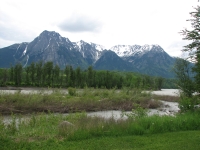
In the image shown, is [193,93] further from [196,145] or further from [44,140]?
[44,140]

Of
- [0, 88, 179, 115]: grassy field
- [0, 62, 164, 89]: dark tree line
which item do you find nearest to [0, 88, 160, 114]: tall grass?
[0, 88, 179, 115]: grassy field

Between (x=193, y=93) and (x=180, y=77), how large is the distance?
210cm

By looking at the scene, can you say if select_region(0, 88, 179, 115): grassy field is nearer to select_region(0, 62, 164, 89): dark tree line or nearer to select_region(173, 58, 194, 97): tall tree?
select_region(173, 58, 194, 97): tall tree

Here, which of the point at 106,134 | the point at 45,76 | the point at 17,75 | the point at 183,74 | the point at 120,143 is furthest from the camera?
the point at 45,76

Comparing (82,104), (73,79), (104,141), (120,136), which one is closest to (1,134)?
(104,141)

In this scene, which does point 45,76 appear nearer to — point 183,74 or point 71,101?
point 71,101

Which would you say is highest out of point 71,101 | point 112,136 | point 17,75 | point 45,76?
point 17,75

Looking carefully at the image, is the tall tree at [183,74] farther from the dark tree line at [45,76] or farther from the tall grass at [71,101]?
the dark tree line at [45,76]

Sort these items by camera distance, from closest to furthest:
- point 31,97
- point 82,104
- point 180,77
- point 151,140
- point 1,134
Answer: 1. point 1,134
2. point 151,140
3. point 180,77
4. point 31,97
5. point 82,104

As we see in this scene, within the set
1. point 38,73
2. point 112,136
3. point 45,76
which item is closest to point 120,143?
point 112,136

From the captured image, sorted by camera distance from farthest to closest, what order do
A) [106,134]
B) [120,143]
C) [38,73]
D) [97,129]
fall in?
1. [38,73]
2. [97,129]
3. [106,134]
4. [120,143]

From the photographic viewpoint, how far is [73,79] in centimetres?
8794

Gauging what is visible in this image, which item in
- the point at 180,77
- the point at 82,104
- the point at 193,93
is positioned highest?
the point at 180,77

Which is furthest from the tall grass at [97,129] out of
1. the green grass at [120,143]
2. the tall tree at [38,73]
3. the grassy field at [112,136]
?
the tall tree at [38,73]
